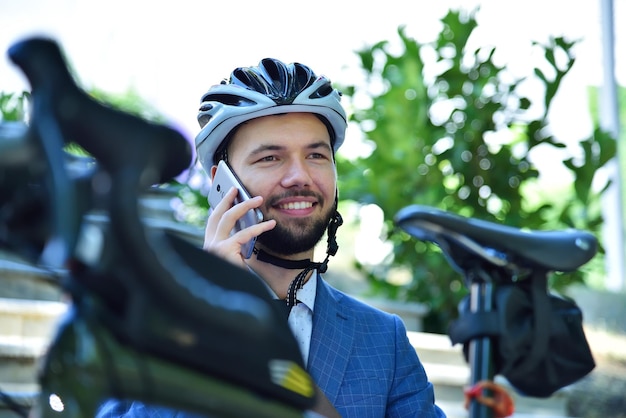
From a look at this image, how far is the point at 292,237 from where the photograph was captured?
2.90m

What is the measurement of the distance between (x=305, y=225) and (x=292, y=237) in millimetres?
54

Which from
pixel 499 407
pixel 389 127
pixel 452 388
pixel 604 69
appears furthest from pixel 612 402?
pixel 499 407

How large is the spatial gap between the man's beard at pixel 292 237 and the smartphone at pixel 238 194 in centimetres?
8

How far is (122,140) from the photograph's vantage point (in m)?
0.85

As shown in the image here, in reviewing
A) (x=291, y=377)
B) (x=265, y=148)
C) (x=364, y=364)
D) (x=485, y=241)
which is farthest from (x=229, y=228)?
(x=291, y=377)

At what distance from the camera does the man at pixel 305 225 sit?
2.85m

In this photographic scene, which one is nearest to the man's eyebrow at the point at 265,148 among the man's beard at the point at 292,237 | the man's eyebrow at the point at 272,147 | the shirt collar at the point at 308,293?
the man's eyebrow at the point at 272,147

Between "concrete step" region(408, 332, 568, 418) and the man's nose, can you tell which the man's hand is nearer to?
the man's nose

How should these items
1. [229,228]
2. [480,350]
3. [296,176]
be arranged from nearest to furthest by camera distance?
[480,350], [229,228], [296,176]

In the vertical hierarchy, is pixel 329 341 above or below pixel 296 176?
below

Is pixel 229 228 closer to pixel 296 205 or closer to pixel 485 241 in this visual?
pixel 296 205

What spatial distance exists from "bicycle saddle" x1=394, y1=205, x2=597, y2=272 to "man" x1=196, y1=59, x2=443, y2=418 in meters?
0.47

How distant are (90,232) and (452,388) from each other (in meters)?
4.85

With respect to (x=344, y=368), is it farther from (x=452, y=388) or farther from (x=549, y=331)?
(x=452, y=388)
